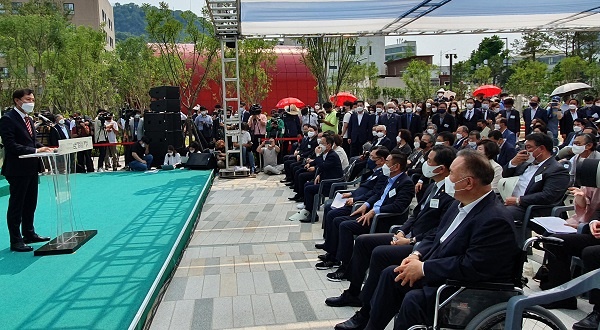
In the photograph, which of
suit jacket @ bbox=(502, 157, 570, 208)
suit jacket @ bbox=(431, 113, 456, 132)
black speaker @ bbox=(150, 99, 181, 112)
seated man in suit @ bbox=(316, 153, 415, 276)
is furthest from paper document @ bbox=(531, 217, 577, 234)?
black speaker @ bbox=(150, 99, 181, 112)

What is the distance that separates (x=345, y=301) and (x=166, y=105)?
10.1 metres

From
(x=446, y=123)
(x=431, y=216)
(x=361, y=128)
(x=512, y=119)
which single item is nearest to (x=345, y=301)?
(x=431, y=216)

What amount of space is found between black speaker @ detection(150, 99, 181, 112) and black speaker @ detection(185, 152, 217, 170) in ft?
5.45

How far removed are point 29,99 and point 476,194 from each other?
15.1ft

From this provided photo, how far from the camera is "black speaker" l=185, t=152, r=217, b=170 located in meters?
11.9

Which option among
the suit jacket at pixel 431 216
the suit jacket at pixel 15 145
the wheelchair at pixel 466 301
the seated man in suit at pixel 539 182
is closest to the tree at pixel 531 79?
the seated man in suit at pixel 539 182

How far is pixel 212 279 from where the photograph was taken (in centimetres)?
483

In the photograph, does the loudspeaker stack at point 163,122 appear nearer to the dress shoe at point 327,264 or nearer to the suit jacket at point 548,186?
the dress shoe at point 327,264

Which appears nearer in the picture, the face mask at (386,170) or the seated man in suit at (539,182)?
the seated man in suit at (539,182)

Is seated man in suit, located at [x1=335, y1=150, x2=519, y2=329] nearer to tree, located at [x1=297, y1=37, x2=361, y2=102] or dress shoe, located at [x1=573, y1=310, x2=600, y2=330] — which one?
dress shoe, located at [x1=573, y1=310, x2=600, y2=330]

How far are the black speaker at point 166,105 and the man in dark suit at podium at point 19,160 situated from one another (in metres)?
7.50

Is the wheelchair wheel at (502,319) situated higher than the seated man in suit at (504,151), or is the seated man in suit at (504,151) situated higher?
the seated man in suit at (504,151)

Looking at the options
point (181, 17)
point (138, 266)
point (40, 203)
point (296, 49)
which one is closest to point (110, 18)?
point (296, 49)

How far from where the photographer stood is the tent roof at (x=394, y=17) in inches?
297
